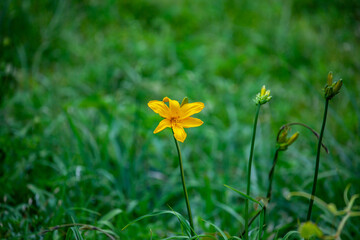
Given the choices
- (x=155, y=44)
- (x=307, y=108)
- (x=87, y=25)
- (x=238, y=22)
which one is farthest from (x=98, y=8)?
(x=307, y=108)

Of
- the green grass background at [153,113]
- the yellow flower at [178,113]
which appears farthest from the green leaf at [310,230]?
the yellow flower at [178,113]

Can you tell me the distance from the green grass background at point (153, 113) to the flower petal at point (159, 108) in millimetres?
538

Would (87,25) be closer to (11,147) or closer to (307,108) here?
(11,147)

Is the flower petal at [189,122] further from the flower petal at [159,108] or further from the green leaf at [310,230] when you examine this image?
the green leaf at [310,230]

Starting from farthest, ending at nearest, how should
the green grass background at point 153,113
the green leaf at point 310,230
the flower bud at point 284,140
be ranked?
the green grass background at point 153,113 < the flower bud at point 284,140 < the green leaf at point 310,230

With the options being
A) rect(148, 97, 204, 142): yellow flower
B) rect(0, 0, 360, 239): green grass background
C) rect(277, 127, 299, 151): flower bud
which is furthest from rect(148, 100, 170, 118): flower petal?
rect(0, 0, 360, 239): green grass background

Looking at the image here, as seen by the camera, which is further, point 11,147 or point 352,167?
point 352,167

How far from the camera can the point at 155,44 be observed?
339cm

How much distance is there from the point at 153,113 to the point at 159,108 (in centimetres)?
153

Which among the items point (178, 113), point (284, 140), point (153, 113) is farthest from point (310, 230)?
point (153, 113)

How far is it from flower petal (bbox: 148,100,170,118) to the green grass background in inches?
21.2

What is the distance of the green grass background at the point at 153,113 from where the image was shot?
1.54 m

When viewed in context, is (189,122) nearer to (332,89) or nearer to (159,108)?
(159,108)

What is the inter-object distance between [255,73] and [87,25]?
7.30ft
